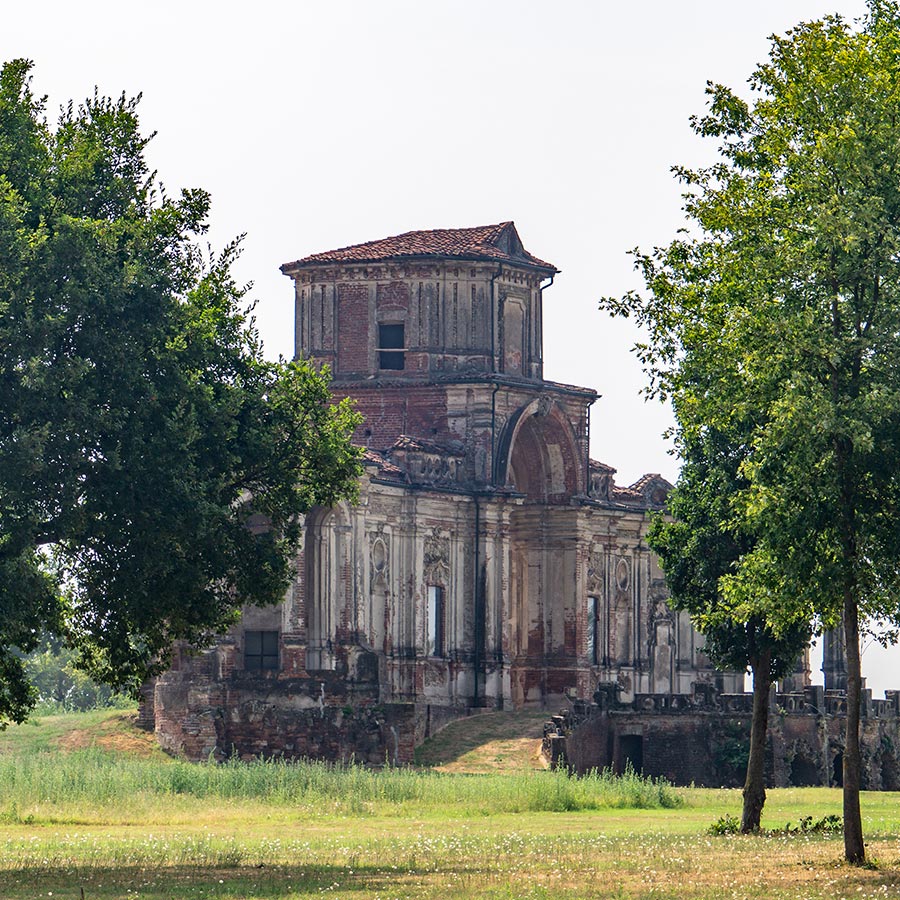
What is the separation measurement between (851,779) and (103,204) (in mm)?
13252

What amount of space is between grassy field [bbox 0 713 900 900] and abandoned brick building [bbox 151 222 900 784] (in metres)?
6.85

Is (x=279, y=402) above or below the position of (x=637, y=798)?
above

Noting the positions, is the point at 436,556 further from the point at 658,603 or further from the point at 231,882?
the point at 231,882

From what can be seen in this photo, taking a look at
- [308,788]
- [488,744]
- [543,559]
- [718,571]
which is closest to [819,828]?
[718,571]

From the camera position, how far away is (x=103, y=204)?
33562 millimetres

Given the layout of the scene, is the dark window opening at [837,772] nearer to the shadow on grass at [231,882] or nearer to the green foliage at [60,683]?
the shadow on grass at [231,882]

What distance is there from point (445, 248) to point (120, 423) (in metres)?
45.3

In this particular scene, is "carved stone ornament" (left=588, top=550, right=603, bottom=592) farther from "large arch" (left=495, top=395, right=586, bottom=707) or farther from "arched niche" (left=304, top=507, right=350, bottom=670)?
"arched niche" (left=304, top=507, right=350, bottom=670)

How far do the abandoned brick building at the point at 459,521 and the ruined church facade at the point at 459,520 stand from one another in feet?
0.23

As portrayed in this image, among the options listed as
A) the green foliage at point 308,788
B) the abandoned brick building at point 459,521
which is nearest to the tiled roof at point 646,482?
the abandoned brick building at point 459,521

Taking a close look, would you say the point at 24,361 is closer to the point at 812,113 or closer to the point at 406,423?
the point at 812,113

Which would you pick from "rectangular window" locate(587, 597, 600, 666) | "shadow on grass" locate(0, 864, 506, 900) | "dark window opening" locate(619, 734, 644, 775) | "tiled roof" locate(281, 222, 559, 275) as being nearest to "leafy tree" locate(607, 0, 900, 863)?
"shadow on grass" locate(0, 864, 506, 900)

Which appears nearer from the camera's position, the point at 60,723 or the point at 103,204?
the point at 103,204

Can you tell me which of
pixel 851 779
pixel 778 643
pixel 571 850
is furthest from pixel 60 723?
pixel 851 779
